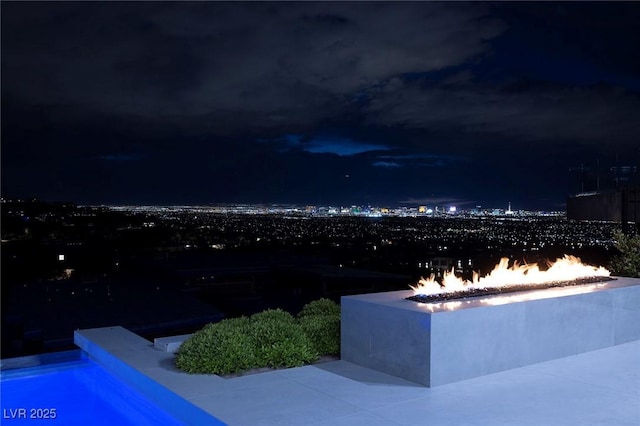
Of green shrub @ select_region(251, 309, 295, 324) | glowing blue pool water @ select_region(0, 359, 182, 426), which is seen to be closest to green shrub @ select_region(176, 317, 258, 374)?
glowing blue pool water @ select_region(0, 359, 182, 426)

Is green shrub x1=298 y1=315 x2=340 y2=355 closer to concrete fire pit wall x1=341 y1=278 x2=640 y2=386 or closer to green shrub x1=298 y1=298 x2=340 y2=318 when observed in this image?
concrete fire pit wall x1=341 y1=278 x2=640 y2=386

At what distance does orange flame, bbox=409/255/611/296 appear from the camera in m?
7.04

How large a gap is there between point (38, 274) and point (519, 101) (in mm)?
43843

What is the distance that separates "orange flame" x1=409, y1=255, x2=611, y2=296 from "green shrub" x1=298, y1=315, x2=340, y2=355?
1.10 metres

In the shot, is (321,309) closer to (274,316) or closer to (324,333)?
(274,316)

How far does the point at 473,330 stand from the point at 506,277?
2.15 m

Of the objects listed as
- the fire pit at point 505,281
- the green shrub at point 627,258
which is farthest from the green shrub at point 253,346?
the green shrub at point 627,258

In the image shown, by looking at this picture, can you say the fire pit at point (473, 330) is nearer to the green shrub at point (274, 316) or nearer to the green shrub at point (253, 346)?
the green shrub at point (253, 346)

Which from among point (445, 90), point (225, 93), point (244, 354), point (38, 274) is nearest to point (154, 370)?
point (244, 354)

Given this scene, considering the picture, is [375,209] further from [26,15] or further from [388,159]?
[26,15]

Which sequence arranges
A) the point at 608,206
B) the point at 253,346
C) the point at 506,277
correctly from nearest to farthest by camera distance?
the point at 253,346, the point at 506,277, the point at 608,206

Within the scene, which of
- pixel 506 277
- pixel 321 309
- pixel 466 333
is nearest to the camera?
pixel 466 333

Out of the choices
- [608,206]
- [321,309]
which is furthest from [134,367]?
[608,206]

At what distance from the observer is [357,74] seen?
102ft
